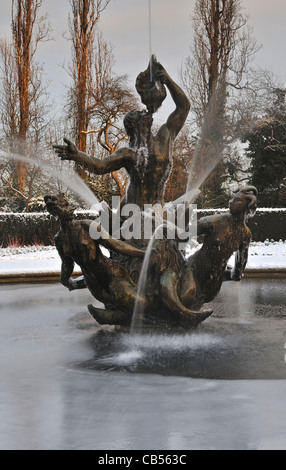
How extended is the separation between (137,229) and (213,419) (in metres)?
2.76

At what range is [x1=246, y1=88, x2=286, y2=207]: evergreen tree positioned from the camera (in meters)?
25.1

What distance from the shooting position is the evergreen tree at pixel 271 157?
2514 centimetres

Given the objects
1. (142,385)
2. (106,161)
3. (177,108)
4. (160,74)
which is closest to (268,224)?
(177,108)

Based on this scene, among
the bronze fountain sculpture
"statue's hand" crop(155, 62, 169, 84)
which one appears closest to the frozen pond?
the bronze fountain sculpture

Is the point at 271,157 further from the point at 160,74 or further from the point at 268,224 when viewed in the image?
the point at 160,74

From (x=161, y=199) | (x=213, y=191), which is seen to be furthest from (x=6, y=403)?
(x=213, y=191)

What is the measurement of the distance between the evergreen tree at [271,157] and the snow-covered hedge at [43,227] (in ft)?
20.9

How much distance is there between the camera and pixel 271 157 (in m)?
25.6

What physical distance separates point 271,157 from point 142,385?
2224cm

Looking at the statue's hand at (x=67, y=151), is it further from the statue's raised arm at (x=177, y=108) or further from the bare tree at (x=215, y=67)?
the bare tree at (x=215, y=67)

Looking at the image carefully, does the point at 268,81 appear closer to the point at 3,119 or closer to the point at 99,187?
the point at 99,187

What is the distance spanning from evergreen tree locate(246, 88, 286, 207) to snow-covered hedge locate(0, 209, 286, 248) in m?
6.38

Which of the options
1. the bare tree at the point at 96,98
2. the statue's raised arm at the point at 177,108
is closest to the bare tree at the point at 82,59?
the bare tree at the point at 96,98

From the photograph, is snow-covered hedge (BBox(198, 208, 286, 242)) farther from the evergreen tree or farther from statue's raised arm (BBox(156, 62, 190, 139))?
statue's raised arm (BBox(156, 62, 190, 139))
